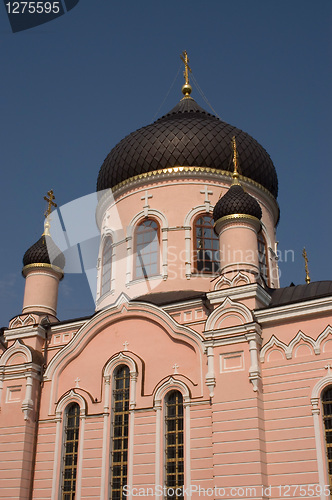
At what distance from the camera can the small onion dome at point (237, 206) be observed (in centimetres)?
1055

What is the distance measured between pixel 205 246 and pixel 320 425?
4758mm

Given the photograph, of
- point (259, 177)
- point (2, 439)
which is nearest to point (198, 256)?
point (259, 177)

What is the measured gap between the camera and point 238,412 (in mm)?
8805

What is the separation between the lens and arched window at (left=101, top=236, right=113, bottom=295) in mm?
12988

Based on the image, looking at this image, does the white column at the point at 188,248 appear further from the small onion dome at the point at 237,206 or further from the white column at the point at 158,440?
the white column at the point at 158,440

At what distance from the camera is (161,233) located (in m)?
12.5

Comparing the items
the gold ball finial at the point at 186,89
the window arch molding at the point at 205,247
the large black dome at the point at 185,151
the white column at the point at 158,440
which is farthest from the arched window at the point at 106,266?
the gold ball finial at the point at 186,89

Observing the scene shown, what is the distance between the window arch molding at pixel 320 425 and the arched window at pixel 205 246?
12.5ft

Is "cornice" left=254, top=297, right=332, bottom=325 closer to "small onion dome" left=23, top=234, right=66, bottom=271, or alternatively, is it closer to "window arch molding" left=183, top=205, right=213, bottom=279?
"window arch molding" left=183, top=205, right=213, bottom=279

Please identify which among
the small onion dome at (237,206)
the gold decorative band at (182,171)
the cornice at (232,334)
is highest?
the gold decorative band at (182,171)

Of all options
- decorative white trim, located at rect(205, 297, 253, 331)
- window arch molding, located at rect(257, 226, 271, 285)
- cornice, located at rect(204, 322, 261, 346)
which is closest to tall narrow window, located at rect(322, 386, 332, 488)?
cornice, located at rect(204, 322, 261, 346)

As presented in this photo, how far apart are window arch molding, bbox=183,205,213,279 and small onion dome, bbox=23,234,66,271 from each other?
264 centimetres

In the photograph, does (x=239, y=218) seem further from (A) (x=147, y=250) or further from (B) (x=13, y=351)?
(B) (x=13, y=351)

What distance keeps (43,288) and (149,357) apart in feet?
10.1
